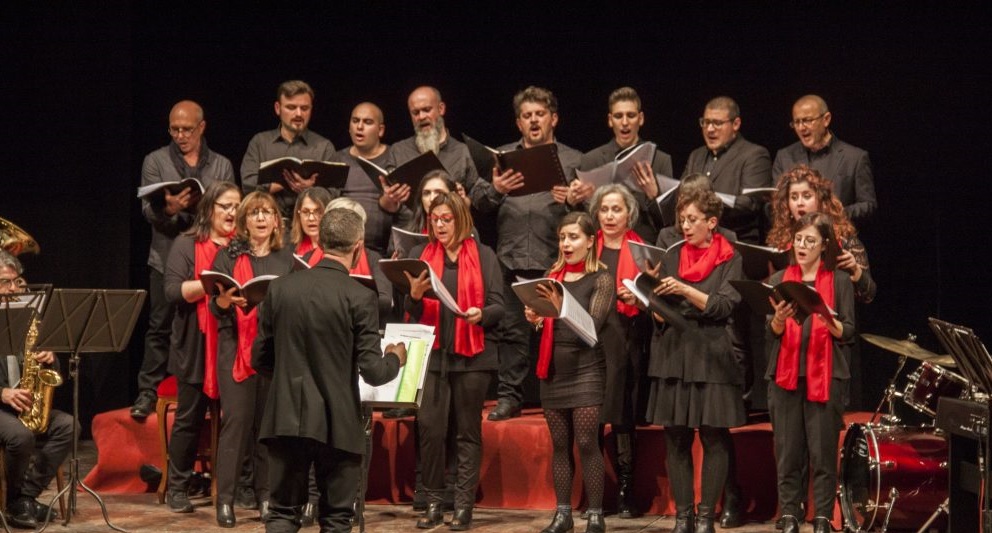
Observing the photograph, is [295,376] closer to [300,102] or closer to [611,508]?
[611,508]

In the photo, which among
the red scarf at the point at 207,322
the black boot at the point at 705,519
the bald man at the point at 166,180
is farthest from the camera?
the bald man at the point at 166,180

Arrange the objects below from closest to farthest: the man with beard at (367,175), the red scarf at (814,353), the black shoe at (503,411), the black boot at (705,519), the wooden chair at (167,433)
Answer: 1. the red scarf at (814,353)
2. the black boot at (705,519)
3. the wooden chair at (167,433)
4. the black shoe at (503,411)
5. the man with beard at (367,175)

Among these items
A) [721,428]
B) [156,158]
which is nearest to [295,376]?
[721,428]

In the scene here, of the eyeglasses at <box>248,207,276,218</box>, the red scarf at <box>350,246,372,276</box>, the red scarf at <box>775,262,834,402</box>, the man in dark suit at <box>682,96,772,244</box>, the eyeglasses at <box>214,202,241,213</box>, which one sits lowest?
the red scarf at <box>775,262,834,402</box>

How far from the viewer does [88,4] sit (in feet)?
27.6

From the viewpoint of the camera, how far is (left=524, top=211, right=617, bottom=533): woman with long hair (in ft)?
19.2

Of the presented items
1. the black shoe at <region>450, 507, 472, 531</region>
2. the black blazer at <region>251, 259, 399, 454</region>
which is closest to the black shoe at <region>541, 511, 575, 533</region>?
the black shoe at <region>450, 507, 472, 531</region>

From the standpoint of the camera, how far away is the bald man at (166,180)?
23.5 feet

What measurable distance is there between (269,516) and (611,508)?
2.25 m

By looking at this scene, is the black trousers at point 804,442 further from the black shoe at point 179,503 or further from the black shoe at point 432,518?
the black shoe at point 179,503

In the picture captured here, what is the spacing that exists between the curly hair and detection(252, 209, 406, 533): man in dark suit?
7.01 ft

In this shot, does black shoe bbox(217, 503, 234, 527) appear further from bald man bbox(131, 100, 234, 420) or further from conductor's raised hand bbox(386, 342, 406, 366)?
conductor's raised hand bbox(386, 342, 406, 366)

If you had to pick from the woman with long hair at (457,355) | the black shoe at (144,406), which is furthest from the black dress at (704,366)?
the black shoe at (144,406)

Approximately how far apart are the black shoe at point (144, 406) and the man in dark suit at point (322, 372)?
2548 mm
